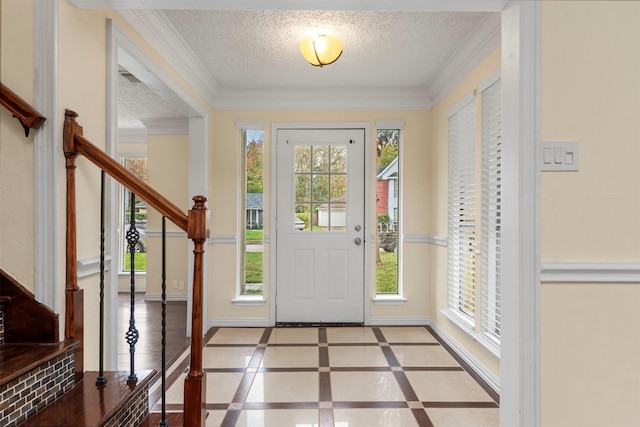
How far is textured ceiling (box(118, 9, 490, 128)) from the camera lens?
99.3 inches

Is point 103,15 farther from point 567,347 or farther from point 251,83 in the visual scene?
point 567,347

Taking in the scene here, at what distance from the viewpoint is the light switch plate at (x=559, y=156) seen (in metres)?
1.52

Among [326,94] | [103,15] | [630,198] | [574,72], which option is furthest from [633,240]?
[326,94]

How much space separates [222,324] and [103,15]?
9.89 ft

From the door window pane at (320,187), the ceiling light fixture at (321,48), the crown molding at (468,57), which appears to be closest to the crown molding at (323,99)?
the crown molding at (468,57)

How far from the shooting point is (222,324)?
13.3ft

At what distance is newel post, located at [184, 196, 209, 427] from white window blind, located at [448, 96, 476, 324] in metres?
2.21

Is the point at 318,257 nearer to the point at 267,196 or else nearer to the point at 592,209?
the point at 267,196

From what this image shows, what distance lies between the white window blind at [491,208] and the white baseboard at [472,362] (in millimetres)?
256

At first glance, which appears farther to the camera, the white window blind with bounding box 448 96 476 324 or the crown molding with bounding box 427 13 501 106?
the white window blind with bounding box 448 96 476 324

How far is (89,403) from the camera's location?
1327 mm

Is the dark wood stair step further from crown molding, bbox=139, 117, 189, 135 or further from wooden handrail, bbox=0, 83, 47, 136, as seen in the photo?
crown molding, bbox=139, 117, 189, 135

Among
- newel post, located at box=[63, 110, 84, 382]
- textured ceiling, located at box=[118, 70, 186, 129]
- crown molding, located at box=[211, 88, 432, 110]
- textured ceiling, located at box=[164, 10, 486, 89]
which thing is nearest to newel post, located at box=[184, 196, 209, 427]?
newel post, located at box=[63, 110, 84, 382]

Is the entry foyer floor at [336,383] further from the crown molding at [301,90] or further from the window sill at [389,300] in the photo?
the crown molding at [301,90]
